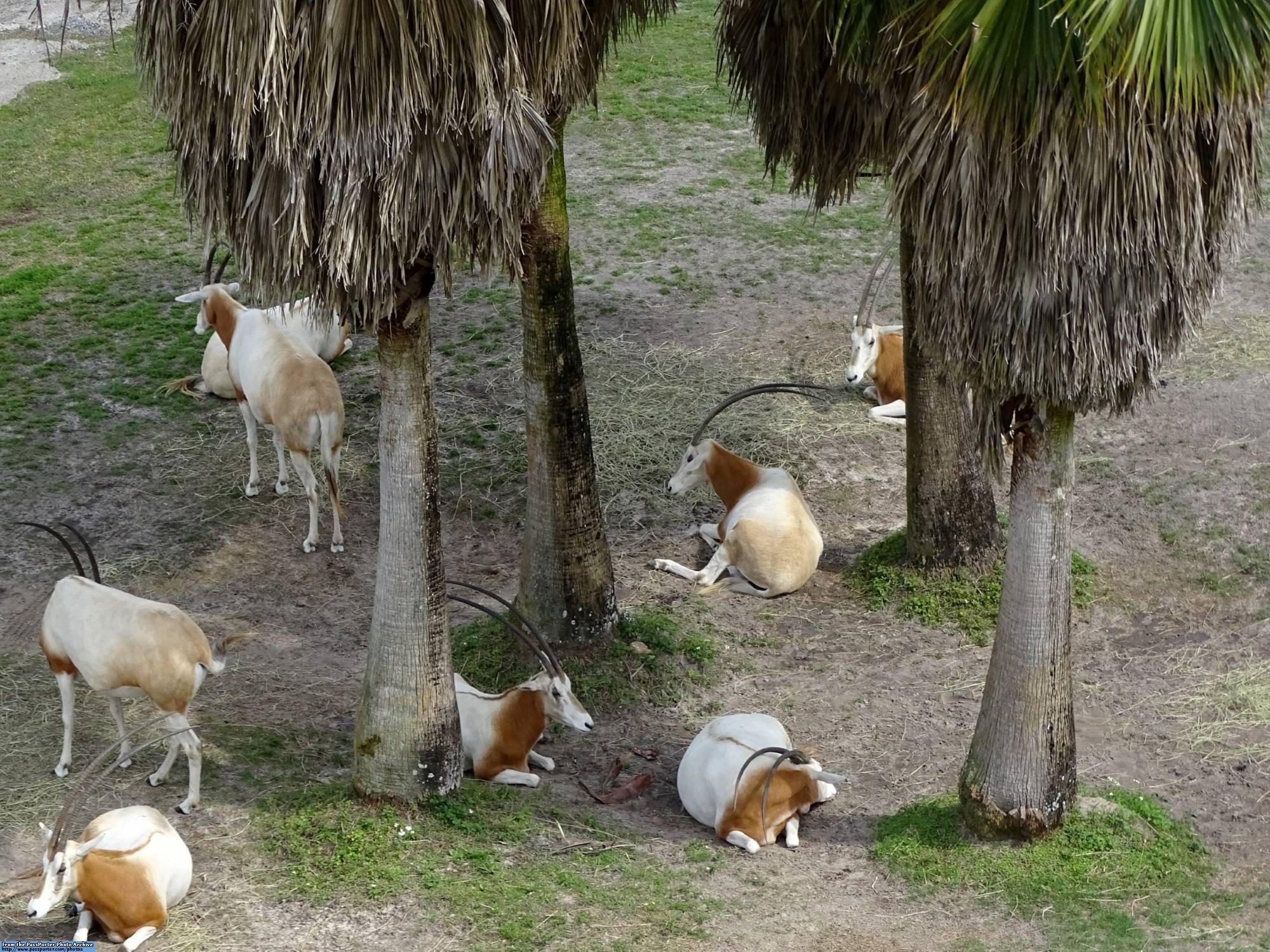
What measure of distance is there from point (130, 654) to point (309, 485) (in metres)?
3.16

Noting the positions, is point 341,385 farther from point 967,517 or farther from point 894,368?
point 967,517

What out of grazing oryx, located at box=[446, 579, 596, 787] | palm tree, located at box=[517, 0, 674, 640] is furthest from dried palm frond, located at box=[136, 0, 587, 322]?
grazing oryx, located at box=[446, 579, 596, 787]

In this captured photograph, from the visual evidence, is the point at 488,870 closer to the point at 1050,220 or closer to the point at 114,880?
the point at 114,880

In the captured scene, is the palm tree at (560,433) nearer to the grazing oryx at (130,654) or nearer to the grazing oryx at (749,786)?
the grazing oryx at (749,786)

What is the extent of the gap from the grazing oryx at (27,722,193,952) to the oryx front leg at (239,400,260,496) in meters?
5.11

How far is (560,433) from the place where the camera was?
9.30 meters

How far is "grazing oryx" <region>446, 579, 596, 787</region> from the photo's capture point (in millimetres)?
8570

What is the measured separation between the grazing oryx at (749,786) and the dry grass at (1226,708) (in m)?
2.39

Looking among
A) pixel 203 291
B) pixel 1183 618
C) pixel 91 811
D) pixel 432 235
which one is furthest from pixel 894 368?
pixel 91 811

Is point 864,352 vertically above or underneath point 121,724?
above

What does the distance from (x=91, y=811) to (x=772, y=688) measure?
428 cm

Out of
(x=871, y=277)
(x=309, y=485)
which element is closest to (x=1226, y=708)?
(x=871, y=277)

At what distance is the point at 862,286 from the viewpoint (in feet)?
50.8

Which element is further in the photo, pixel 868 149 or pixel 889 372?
pixel 889 372
